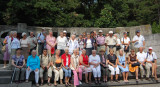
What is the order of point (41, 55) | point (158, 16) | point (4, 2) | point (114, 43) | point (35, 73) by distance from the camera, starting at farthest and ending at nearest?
1. point (158, 16)
2. point (4, 2)
3. point (114, 43)
4. point (41, 55)
5. point (35, 73)

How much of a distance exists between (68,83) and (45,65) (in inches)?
48.0

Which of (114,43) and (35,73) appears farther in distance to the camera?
(114,43)

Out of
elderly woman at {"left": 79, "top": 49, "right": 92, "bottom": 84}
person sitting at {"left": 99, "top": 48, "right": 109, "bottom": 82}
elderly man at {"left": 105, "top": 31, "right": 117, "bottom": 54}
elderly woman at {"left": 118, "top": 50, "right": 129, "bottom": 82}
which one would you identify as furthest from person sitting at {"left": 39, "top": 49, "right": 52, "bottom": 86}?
elderly woman at {"left": 118, "top": 50, "right": 129, "bottom": 82}

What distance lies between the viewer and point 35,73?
6797 mm

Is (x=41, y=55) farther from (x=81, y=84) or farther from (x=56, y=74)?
(x=81, y=84)

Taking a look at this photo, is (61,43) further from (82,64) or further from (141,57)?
(141,57)

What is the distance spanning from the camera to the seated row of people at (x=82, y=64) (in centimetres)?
696

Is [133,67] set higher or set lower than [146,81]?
higher

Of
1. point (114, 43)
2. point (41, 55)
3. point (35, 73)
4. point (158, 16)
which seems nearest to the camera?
point (35, 73)

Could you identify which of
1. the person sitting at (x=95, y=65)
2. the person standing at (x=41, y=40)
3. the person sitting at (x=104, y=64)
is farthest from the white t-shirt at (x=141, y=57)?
the person standing at (x=41, y=40)

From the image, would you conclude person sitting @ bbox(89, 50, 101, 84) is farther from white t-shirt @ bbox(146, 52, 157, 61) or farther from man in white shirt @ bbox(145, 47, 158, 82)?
white t-shirt @ bbox(146, 52, 157, 61)

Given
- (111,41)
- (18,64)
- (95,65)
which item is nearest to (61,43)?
(95,65)

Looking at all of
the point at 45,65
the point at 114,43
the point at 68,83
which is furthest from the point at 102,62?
the point at 45,65

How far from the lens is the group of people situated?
702cm
